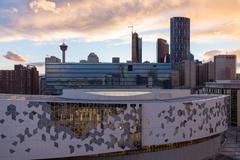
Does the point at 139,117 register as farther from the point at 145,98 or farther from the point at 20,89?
the point at 20,89

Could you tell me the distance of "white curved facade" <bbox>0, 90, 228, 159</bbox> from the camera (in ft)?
211

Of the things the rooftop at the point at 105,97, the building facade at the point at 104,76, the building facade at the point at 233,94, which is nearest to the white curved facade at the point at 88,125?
the rooftop at the point at 105,97

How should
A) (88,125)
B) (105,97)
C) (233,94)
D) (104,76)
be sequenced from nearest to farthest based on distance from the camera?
1. (88,125)
2. (105,97)
3. (233,94)
4. (104,76)

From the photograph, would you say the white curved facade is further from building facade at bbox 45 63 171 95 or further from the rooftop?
building facade at bbox 45 63 171 95

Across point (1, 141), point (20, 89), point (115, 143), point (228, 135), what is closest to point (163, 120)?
point (115, 143)

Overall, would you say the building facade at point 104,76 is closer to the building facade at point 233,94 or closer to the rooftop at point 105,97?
the building facade at point 233,94

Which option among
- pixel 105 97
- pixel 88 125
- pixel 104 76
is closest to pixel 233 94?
pixel 104 76

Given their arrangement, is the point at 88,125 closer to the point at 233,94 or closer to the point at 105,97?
the point at 105,97

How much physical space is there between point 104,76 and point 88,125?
103 metres

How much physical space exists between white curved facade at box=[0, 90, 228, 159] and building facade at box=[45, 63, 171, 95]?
87555 mm

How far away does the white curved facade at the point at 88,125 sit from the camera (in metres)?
64.2

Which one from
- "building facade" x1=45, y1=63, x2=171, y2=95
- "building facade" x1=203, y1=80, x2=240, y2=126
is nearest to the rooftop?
"building facade" x1=203, y1=80, x2=240, y2=126

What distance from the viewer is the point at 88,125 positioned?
6856 centimetres

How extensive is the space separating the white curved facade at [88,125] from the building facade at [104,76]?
87.6m
